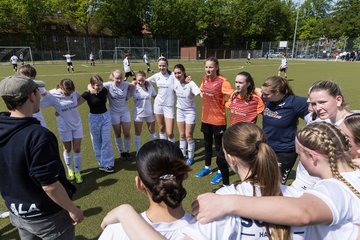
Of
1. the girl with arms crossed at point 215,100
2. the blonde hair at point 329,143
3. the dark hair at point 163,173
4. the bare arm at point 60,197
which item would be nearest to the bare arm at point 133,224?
the dark hair at point 163,173

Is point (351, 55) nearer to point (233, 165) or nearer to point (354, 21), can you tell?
point (354, 21)

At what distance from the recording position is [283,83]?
388cm

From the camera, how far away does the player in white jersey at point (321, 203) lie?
143 cm

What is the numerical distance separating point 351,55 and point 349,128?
54.7m

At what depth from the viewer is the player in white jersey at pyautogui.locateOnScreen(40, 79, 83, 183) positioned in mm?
4879

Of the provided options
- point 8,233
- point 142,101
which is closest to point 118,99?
point 142,101

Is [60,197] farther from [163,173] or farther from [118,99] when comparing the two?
[118,99]

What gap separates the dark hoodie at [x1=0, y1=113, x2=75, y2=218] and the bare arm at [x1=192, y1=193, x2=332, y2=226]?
1350 millimetres

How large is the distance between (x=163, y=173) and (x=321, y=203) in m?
0.90

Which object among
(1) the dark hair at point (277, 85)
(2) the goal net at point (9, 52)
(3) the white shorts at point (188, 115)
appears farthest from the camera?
(2) the goal net at point (9, 52)

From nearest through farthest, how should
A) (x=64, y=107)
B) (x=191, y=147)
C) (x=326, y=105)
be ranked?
(x=326, y=105) < (x=64, y=107) < (x=191, y=147)

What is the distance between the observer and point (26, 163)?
2.19 m

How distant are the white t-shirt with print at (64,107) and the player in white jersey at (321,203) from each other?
410 cm

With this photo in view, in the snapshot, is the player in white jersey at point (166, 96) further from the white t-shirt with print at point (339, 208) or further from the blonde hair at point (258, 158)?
the white t-shirt with print at point (339, 208)
